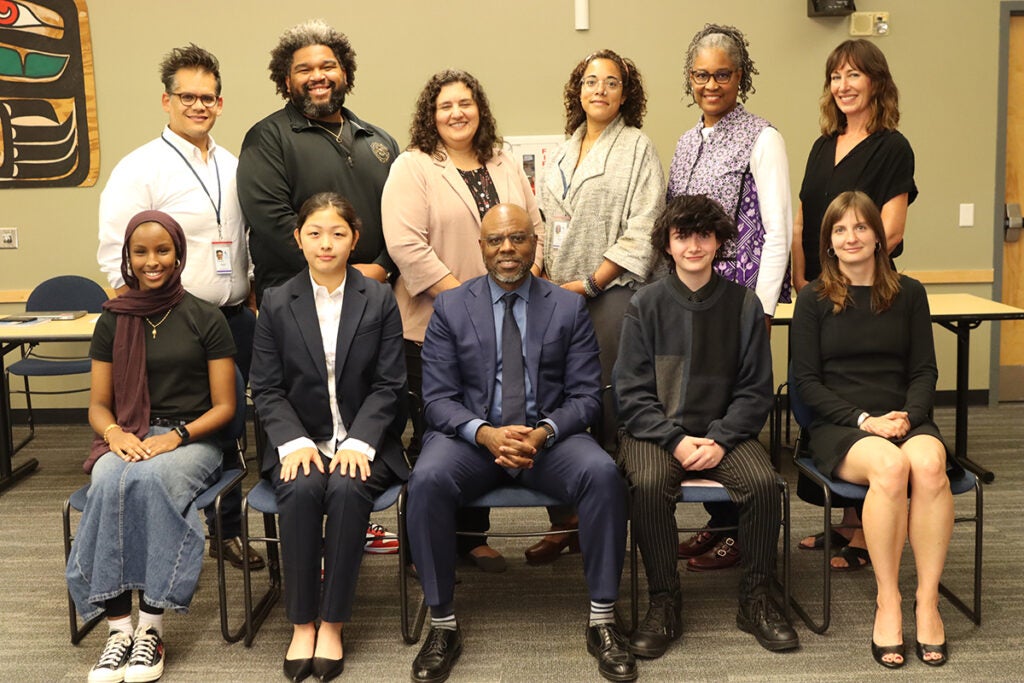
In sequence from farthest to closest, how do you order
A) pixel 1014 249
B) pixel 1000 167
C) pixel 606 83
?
1. pixel 1014 249
2. pixel 1000 167
3. pixel 606 83

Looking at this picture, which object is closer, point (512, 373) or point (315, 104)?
point (512, 373)

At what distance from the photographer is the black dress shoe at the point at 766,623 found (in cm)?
271

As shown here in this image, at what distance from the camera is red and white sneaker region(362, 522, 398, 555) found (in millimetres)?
3582

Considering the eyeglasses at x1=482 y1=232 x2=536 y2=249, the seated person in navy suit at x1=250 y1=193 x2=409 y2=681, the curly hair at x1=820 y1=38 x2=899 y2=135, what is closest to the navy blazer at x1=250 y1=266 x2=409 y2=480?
the seated person in navy suit at x1=250 y1=193 x2=409 y2=681

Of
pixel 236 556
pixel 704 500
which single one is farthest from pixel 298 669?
pixel 704 500

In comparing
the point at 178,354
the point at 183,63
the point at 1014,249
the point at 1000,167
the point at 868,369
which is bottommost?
the point at 868,369

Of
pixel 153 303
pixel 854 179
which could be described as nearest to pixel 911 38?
pixel 854 179

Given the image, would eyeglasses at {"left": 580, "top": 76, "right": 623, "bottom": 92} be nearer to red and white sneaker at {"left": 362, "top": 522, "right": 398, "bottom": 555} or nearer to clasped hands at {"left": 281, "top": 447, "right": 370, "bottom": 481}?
clasped hands at {"left": 281, "top": 447, "right": 370, "bottom": 481}

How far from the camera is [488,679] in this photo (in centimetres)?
262

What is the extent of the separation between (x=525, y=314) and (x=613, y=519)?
673mm

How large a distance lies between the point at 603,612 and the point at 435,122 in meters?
1.69

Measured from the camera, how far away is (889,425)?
9.25 ft

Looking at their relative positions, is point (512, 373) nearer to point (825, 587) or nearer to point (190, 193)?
point (825, 587)

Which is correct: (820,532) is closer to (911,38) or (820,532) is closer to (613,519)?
(613,519)
